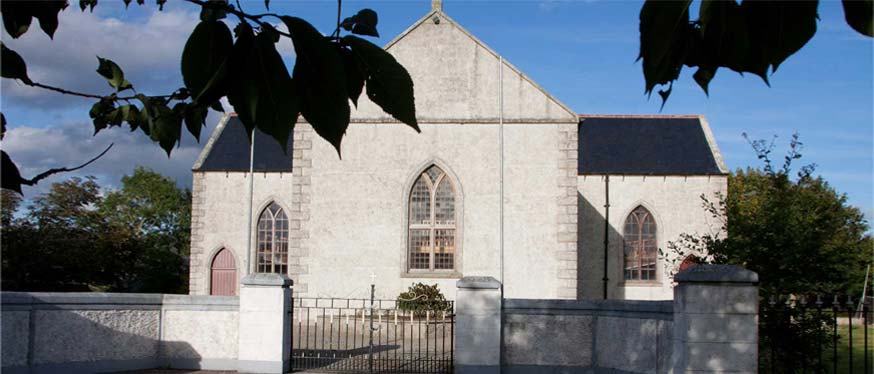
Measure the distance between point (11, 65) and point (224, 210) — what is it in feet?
104

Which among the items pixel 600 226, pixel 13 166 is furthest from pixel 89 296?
pixel 600 226

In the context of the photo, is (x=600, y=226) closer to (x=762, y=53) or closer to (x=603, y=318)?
(x=603, y=318)

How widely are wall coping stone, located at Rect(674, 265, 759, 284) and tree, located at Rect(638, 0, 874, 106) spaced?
911 centimetres

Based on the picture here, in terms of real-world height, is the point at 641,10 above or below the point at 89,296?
above

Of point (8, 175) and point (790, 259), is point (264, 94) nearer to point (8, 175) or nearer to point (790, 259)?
point (8, 175)

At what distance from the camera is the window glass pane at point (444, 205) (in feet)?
81.9

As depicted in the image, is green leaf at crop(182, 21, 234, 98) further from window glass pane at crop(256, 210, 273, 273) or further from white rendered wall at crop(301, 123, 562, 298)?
window glass pane at crop(256, 210, 273, 273)

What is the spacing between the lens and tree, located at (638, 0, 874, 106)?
3.54 ft

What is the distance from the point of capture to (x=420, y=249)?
24.8 meters

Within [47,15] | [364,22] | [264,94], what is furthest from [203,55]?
[47,15]

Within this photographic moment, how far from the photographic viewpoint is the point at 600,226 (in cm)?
3127

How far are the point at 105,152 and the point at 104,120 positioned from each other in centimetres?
76

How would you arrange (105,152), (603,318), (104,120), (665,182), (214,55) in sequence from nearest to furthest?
(214,55), (105,152), (104,120), (603,318), (665,182)

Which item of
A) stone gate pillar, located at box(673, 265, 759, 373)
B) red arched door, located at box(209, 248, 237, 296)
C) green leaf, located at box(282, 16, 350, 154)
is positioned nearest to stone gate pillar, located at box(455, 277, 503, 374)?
stone gate pillar, located at box(673, 265, 759, 373)
